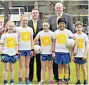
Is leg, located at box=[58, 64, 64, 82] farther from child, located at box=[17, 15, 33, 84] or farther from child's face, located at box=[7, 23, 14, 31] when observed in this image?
child's face, located at box=[7, 23, 14, 31]

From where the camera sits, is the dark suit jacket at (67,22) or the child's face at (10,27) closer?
the child's face at (10,27)

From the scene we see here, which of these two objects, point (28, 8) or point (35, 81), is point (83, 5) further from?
point (35, 81)

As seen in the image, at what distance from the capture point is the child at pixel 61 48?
770cm

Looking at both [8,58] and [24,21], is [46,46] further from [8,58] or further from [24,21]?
[8,58]

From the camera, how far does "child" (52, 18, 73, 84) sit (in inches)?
303

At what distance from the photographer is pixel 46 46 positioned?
311 inches

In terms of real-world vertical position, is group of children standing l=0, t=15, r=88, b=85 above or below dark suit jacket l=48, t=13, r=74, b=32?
below

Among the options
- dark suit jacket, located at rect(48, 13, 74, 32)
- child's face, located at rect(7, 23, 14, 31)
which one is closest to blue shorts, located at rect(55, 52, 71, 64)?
dark suit jacket, located at rect(48, 13, 74, 32)

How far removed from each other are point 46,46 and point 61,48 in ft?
1.32

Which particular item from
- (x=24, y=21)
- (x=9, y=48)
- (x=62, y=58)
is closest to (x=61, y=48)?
(x=62, y=58)

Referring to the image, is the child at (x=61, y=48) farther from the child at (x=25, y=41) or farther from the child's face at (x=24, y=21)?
the child's face at (x=24, y=21)

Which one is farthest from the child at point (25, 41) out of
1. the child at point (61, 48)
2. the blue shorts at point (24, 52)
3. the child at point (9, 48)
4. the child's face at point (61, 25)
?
the child's face at point (61, 25)

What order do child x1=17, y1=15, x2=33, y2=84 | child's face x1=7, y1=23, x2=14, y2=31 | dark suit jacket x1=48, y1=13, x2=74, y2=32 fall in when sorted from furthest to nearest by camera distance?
dark suit jacket x1=48, y1=13, x2=74, y2=32, child x1=17, y1=15, x2=33, y2=84, child's face x1=7, y1=23, x2=14, y2=31

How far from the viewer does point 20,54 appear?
25.6ft
